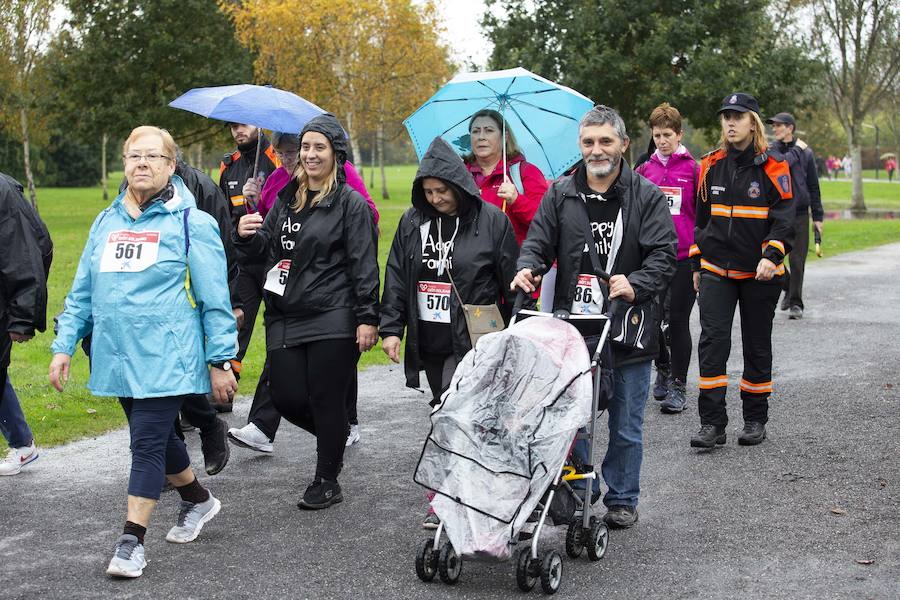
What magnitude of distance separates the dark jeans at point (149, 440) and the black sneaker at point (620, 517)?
2.15 metres

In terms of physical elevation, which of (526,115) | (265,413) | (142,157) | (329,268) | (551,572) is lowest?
(551,572)

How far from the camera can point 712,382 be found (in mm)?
7121

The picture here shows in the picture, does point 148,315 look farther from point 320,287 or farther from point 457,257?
point 457,257

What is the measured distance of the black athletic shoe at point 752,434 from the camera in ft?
23.4

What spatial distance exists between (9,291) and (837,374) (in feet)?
21.4

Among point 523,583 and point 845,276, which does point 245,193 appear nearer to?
point 523,583

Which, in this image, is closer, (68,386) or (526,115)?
(526,115)

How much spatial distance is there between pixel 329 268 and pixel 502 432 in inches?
65.7

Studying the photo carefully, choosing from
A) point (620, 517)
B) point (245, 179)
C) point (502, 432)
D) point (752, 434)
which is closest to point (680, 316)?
point (752, 434)

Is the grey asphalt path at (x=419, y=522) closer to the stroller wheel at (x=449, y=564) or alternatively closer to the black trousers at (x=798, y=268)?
the stroller wheel at (x=449, y=564)

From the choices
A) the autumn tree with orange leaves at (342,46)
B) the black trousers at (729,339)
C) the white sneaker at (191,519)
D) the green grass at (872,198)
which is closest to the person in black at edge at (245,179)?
the white sneaker at (191,519)

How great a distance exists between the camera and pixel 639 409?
558 cm

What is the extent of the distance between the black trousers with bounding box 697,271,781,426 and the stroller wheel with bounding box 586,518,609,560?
2.24 meters

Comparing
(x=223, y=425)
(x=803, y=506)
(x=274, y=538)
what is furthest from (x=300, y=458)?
(x=803, y=506)
